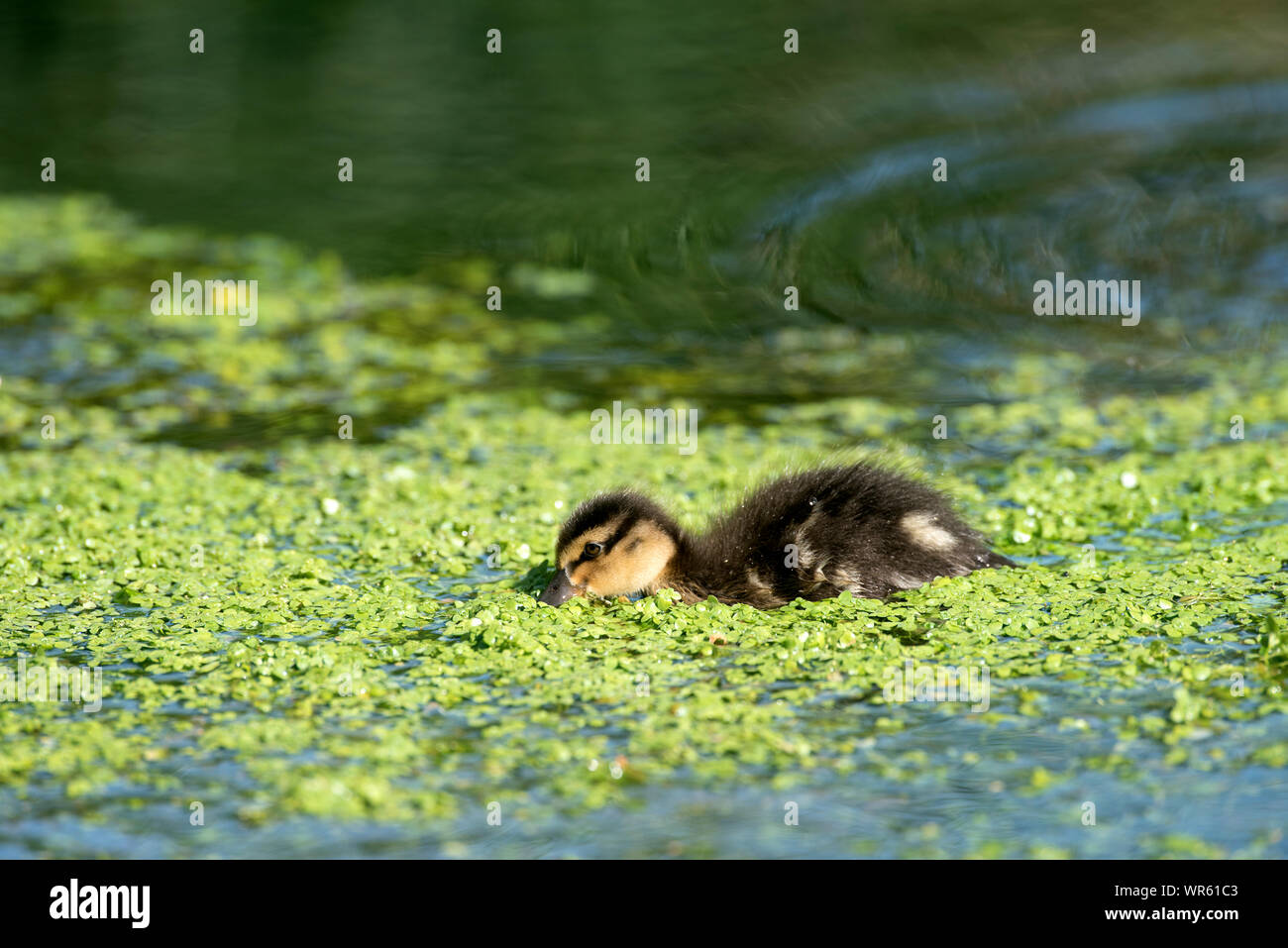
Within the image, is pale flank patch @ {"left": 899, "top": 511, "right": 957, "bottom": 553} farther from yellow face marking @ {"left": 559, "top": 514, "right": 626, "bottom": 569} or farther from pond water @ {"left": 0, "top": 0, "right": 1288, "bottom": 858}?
yellow face marking @ {"left": 559, "top": 514, "right": 626, "bottom": 569}

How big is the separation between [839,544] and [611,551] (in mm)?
780

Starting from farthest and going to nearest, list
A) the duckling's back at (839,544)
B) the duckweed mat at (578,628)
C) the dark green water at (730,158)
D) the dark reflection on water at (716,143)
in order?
the dark reflection on water at (716,143), the dark green water at (730,158), the duckling's back at (839,544), the duckweed mat at (578,628)

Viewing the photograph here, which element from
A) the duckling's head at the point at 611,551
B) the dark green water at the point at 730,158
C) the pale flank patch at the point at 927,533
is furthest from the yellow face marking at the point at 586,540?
the dark green water at the point at 730,158

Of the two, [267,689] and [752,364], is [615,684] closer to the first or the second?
[267,689]

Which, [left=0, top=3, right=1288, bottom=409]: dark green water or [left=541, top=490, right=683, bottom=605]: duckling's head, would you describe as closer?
[left=541, top=490, right=683, bottom=605]: duckling's head

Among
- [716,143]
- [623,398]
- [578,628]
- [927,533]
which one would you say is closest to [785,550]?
[927,533]

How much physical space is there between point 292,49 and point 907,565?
33.6 feet

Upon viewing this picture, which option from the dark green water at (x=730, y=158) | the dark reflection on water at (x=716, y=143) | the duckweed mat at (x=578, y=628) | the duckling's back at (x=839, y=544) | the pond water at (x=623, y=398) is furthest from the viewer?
the dark reflection on water at (x=716, y=143)

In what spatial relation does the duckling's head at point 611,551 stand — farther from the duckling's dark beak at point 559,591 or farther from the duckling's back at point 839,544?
the duckling's back at point 839,544

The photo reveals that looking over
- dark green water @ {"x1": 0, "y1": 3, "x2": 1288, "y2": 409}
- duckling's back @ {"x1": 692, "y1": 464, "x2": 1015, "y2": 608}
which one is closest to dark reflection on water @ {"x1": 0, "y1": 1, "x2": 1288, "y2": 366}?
dark green water @ {"x1": 0, "y1": 3, "x2": 1288, "y2": 409}

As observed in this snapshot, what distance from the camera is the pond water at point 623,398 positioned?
14.9 ft

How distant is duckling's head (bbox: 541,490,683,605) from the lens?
235 inches

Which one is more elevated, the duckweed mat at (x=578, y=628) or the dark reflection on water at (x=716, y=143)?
the dark reflection on water at (x=716, y=143)

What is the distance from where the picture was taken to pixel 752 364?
918cm
